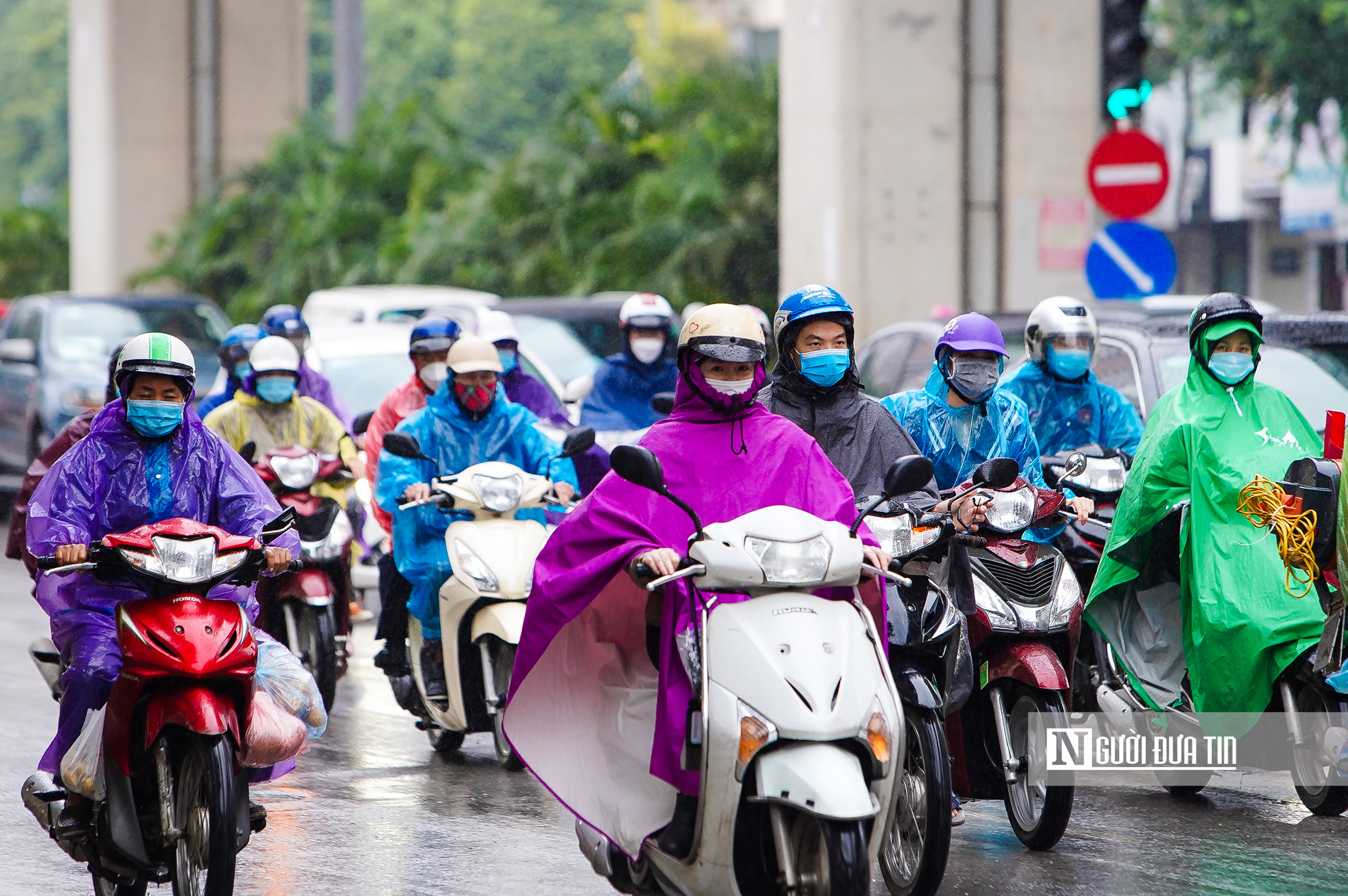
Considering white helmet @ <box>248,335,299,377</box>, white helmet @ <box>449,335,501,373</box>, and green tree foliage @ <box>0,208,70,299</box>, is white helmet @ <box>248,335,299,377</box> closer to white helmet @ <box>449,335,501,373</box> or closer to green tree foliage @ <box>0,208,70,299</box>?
white helmet @ <box>449,335,501,373</box>

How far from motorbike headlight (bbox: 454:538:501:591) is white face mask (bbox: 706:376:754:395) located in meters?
2.90

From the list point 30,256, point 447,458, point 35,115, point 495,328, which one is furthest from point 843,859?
point 35,115

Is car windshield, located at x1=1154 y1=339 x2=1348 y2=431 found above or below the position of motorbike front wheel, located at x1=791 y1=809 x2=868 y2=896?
above

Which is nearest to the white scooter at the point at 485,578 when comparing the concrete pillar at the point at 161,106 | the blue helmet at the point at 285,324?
the blue helmet at the point at 285,324

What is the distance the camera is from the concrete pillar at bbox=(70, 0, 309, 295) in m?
28.4

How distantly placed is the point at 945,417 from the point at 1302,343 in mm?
2968

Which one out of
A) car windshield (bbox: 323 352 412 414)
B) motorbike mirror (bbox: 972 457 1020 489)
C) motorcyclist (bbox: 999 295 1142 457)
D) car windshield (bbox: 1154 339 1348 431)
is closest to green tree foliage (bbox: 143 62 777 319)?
car windshield (bbox: 323 352 412 414)

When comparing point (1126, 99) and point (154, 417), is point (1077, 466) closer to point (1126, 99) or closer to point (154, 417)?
point (154, 417)

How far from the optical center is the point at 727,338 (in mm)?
5000

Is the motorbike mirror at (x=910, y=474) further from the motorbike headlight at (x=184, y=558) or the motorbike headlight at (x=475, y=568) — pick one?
the motorbike headlight at (x=475, y=568)

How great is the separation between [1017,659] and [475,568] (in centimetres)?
242

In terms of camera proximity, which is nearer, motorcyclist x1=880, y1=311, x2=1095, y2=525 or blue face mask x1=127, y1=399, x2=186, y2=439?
blue face mask x1=127, y1=399, x2=186, y2=439

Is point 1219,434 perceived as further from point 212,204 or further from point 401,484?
point 212,204

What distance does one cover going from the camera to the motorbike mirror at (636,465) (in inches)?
183
